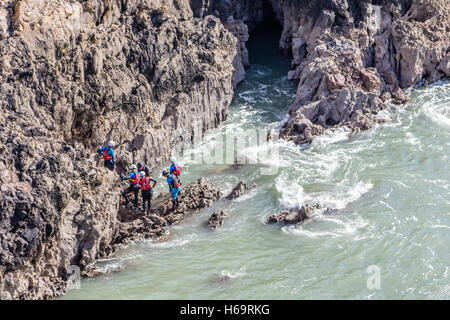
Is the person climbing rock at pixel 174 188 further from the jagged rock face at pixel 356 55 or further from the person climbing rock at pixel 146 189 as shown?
the jagged rock face at pixel 356 55

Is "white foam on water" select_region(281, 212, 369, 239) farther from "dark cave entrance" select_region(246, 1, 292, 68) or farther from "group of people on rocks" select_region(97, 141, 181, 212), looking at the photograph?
"dark cave entrance" select_region(246, 1, 292, 68)

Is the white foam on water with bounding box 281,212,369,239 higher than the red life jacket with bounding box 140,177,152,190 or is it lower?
lower

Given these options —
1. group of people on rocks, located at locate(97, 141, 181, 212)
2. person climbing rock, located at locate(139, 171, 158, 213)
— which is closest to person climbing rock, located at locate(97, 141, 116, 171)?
group of people on rocks, located at locate(97, 141, 181, 212)

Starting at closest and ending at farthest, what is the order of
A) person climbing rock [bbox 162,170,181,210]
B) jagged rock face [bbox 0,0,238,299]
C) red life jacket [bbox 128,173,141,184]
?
jagged rock face [bbox 0,0,238,299], red life jacket [bbox 128,173,141,184], person climbing rock [bbox 162,170,181,210]

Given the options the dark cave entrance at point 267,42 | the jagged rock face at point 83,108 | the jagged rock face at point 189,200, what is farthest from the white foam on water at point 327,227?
the dark cave entrance at point 267,42
